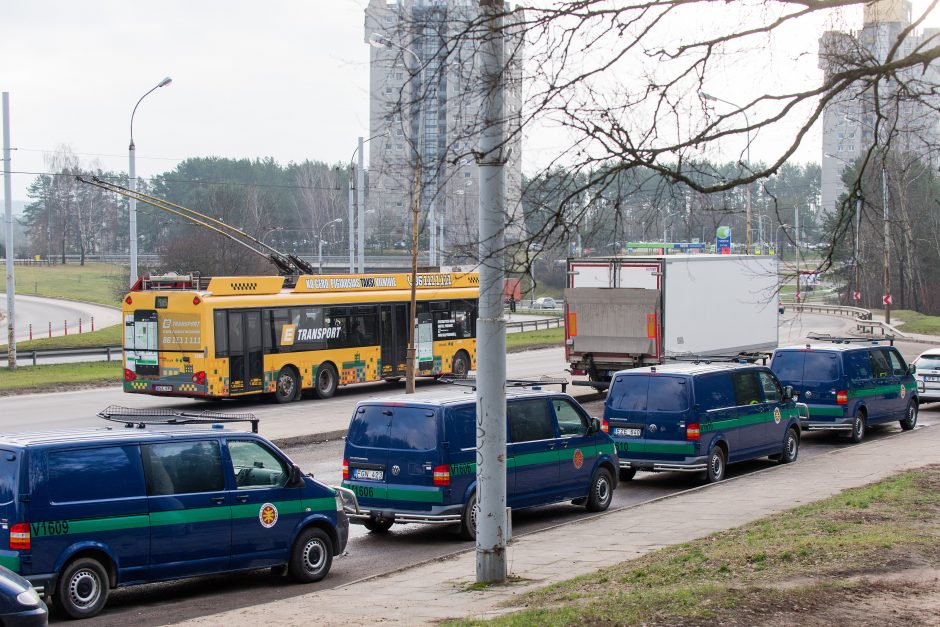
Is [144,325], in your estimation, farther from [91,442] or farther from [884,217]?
[884,217]

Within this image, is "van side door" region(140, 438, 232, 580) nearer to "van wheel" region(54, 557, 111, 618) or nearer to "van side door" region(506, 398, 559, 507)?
"van wheel" region(54, 557, 111, 618)

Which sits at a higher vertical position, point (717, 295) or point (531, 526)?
point (717, 295)

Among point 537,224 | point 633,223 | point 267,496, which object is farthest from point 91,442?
point 633,223

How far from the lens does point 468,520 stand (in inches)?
533

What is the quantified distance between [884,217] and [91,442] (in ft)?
26.1

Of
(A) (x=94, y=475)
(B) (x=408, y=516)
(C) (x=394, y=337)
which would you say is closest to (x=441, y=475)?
(B) (x=408, y=516)

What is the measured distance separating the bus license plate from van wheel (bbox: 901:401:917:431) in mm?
15286

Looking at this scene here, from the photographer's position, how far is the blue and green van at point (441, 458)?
13164mm

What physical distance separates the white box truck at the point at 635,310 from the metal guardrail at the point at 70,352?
18.6 meters

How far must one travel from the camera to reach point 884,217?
11469 millimetres

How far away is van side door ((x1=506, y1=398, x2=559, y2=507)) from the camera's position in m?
14.0

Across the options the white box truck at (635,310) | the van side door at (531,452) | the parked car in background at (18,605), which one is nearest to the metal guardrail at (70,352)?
the white box truck at (635,310)

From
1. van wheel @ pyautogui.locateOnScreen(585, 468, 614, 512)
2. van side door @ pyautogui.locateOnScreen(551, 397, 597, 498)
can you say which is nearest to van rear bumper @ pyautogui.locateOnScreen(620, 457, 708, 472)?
van wheel @ pyautogui.locateOnScreen(585, 468, 614, 512)

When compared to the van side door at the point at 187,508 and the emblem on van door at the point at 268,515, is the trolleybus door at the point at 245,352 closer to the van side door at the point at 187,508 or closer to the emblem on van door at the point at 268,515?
the emblem on van door at the point at 268,515
